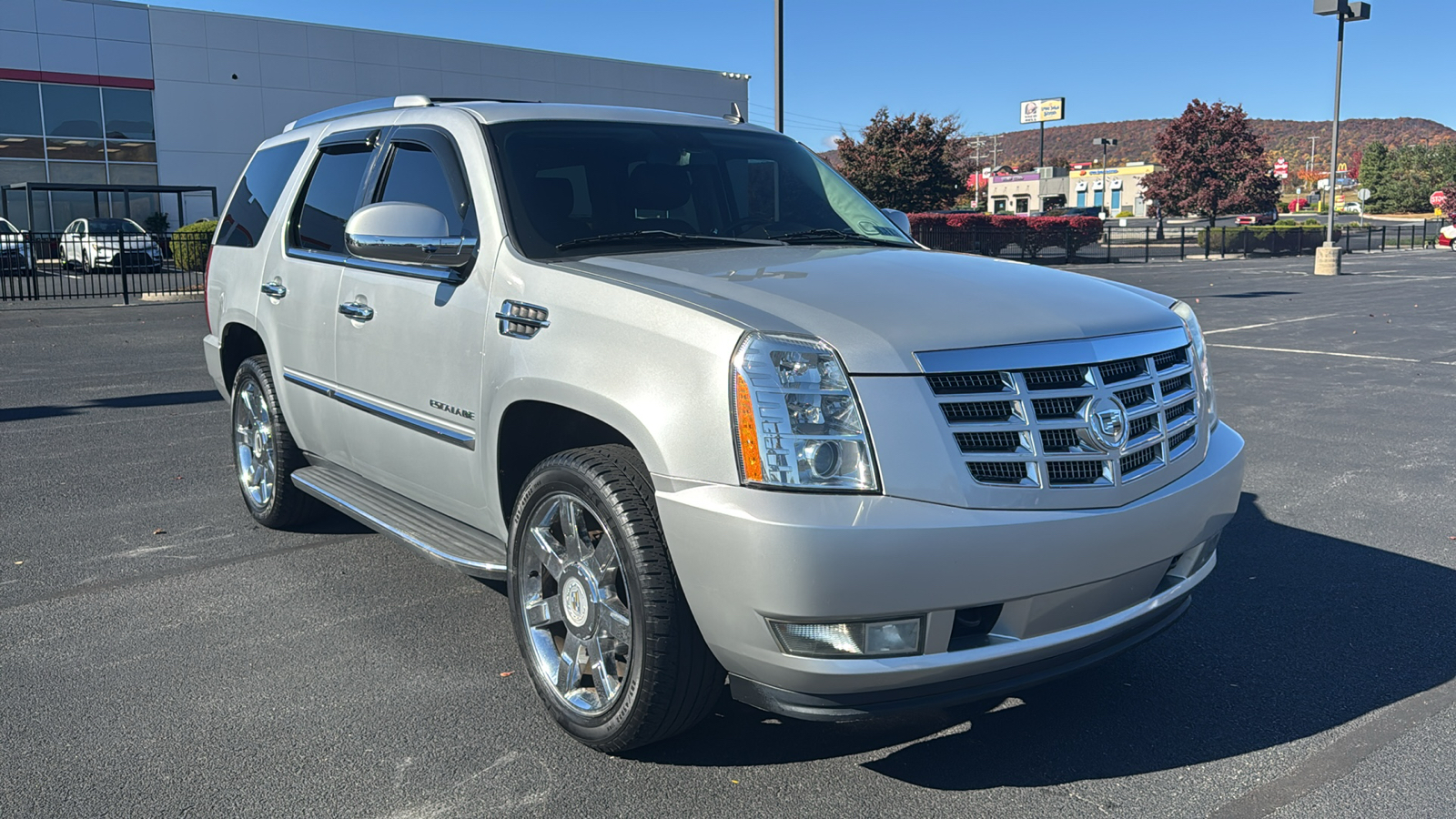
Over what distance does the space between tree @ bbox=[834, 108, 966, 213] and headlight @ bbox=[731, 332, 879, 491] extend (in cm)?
4193

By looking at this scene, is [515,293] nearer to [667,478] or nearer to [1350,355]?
[667,478]

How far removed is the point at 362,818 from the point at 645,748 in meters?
0.81

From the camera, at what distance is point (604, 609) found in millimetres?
3328

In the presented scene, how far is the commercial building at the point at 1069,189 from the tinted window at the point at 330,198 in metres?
108

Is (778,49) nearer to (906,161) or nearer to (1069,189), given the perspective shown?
(906,161)

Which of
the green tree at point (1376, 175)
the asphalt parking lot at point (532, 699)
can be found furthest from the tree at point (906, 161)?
the green tree at point (1376, 175)

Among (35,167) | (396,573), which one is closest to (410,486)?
(396,573)

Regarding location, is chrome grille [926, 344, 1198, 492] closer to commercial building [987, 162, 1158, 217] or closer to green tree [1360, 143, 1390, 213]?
commercial building [987, 162, 1158, 217]

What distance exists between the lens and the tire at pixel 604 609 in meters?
3.04

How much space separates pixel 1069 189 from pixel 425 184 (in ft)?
433

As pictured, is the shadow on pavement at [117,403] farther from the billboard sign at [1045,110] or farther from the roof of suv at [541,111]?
the billboard sign at [1045,110]

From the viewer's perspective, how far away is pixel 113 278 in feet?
83.4

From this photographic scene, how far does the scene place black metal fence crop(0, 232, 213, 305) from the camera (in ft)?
70.5

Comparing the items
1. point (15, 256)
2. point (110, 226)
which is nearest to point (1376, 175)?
point (110, 226)
